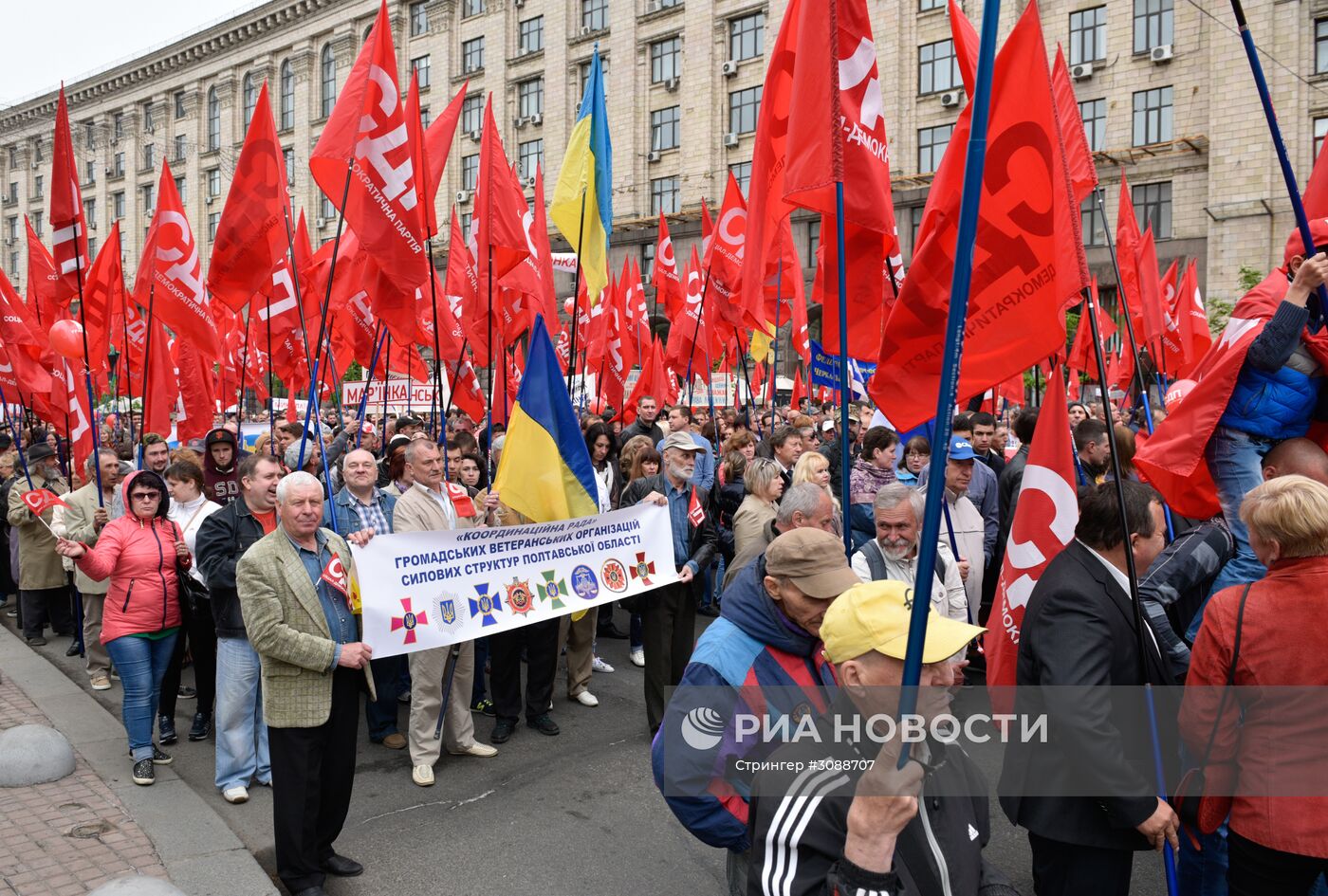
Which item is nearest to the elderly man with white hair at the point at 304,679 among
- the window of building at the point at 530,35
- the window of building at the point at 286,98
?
the window of building at the point at 530,35

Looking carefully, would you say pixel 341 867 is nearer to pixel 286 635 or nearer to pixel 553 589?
pixel 286 635

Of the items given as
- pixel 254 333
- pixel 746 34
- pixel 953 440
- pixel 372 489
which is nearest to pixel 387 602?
pixel 372 489

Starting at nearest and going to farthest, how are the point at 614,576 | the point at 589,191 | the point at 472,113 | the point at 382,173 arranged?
the point at 614,576
the point at 382,173
the point at 589,191
the point at 472,113

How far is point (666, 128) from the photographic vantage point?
39188 mm

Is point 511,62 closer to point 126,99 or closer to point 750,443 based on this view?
point 126,99

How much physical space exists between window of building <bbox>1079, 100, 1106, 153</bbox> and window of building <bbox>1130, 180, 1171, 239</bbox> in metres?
1.78

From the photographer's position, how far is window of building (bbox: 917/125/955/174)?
33.2 m

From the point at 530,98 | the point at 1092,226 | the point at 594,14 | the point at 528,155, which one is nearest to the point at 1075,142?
the point at 1092,226

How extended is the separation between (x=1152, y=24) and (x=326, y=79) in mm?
38285

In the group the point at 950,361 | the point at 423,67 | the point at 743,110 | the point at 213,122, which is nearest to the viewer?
the point at 950,361

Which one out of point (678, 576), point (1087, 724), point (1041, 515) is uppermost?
point (1041, 515)

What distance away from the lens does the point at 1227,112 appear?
27.6 m

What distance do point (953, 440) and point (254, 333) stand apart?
1319 cm

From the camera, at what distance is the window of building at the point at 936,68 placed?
107 ft
